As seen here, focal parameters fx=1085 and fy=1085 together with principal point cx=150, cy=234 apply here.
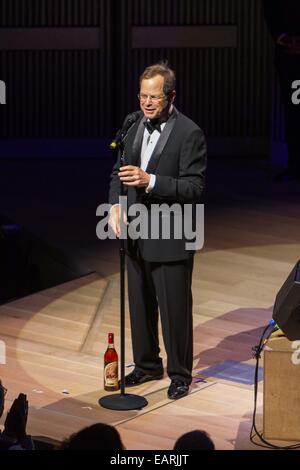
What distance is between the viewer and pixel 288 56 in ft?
30.7

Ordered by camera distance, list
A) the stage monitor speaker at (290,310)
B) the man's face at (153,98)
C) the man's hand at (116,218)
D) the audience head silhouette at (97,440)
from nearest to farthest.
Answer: the audience head silhouette at (97,440) < the stage monitor speaker at (290,310) < the man's face at (153,98) < the man's hand at (116,218)

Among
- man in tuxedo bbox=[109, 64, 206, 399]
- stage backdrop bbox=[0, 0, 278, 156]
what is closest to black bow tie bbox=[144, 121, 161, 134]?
man in tuxedo bbox=[109, 64, 206, 399]

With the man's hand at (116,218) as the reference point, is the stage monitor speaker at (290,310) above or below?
below

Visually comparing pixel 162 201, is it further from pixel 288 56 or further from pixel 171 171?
pixel 288 56

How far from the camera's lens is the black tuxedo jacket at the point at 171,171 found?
472 centimetres

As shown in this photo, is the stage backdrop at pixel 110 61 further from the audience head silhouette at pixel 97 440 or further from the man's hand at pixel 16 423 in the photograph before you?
the audience head silhouette at pixel 97 440

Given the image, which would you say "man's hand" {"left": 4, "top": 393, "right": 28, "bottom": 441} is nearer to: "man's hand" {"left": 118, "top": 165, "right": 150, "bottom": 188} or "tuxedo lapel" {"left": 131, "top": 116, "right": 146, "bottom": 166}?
"man's hand" {"left": 118, "top": 165, "right": 150, "bottom": 188}

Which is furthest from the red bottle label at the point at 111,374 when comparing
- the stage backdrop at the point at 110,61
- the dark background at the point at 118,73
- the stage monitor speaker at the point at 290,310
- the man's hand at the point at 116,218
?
the stage backdrop at the point at 110,61

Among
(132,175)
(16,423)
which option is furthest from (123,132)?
(16,423)

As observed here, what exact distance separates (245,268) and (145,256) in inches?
86.6

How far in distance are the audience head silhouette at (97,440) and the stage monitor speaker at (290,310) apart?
50.5 inches

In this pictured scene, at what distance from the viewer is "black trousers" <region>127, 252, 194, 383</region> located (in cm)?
490

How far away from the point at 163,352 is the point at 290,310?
60.1 inches
